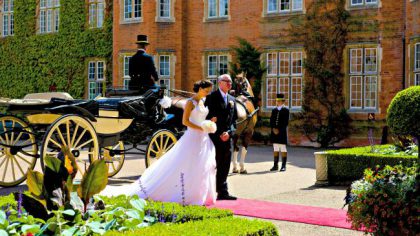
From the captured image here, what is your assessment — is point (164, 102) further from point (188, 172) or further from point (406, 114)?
point (406, 114)

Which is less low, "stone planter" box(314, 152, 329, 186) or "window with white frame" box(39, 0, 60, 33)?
"window with white frame" box(39, 0, 60, 33)

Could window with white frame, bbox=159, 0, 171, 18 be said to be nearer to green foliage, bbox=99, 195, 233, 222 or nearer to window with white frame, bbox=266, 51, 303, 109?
window with white frame, bbox=266, 51, 303, 109

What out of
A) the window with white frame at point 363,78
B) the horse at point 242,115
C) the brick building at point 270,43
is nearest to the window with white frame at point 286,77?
the brick building at point 270,43

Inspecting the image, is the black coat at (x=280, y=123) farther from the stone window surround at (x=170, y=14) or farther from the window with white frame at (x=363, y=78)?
the stone window surround at (x=170, y=14)

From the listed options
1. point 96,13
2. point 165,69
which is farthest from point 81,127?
point 96,13

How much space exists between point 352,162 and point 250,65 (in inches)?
462

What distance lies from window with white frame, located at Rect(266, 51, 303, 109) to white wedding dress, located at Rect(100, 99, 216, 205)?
44.3 feet

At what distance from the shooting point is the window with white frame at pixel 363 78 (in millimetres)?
20453

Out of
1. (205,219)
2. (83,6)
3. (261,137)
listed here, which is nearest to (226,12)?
(261,137)

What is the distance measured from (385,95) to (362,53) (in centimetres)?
173

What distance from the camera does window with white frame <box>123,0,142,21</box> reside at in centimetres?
2473

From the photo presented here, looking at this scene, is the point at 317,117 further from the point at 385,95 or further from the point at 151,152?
the point at 151,152

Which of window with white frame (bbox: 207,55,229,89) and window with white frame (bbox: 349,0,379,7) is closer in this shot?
window with white frame (bbox: 349,0,379,7)

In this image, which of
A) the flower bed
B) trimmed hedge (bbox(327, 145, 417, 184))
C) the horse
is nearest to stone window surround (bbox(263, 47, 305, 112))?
the horse
